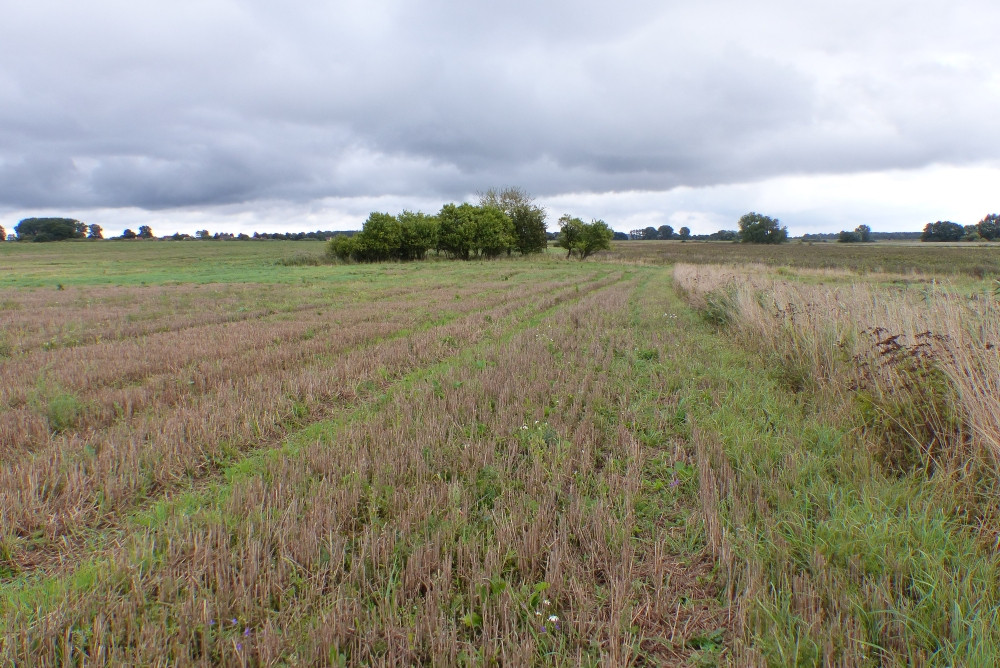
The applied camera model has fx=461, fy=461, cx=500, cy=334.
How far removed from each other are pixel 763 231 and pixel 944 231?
40844 mm

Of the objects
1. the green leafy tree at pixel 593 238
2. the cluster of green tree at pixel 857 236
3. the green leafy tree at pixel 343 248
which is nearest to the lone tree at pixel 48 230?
the green leafy tree at pixel 343 248

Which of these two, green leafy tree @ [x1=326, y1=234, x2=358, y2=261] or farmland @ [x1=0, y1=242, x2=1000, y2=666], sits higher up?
green leafy tree @ [x1=326, y1=234, x2=358, y2=261]

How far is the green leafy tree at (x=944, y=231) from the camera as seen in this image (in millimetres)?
97500

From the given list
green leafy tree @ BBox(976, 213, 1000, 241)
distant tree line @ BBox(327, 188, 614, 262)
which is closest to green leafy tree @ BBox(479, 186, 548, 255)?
distant tree line @ BBox(327, 188, 614, 262)

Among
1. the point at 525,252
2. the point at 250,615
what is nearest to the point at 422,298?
the point at 250,615

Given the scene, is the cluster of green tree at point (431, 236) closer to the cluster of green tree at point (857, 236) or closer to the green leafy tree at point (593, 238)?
the green leafy tree at point (593, 238)

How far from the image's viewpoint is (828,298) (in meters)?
8.18

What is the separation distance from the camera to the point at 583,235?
71.1 metres

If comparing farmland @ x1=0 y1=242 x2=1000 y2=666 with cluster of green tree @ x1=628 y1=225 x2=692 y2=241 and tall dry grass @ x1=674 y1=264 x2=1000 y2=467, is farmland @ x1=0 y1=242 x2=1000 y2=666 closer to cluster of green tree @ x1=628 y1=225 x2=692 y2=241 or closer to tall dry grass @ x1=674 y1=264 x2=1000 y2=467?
tall dry grass @ x1=674 y1=264 x2=1000 y2=467

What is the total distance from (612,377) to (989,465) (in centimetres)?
454

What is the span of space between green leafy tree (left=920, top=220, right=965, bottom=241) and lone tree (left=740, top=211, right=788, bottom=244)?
34.5 m

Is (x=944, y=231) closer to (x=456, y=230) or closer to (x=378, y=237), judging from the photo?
(x=456, y=230)

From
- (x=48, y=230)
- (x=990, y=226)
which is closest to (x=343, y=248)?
(x=990, y=226)

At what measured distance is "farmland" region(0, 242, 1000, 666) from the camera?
2439mm
